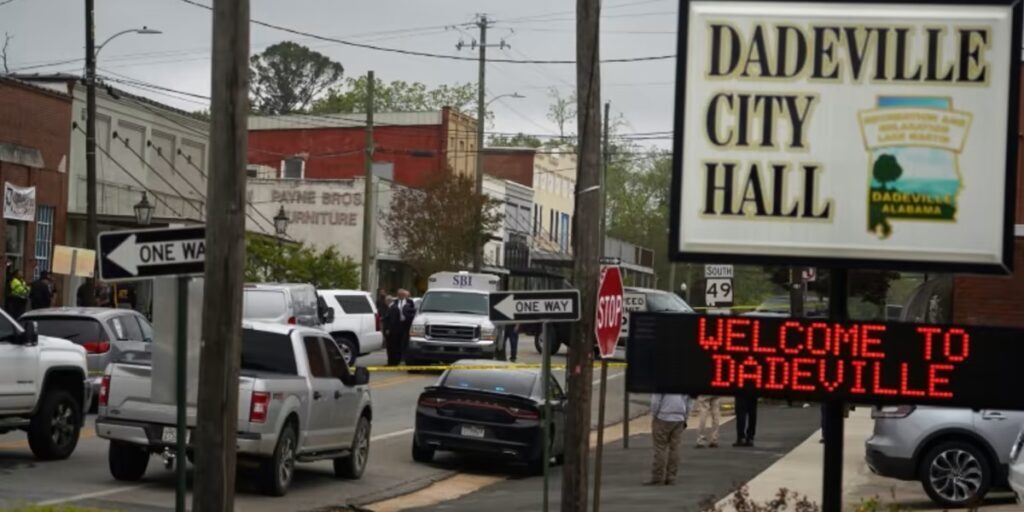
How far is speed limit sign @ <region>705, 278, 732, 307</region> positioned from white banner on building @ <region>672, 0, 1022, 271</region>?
79.2ft

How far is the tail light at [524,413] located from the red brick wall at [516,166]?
68.0 m

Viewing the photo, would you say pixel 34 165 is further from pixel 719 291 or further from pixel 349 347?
pixel 719 291

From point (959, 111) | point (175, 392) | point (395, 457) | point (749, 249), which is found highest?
point (959, 111)

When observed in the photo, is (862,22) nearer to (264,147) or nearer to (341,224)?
Result: (341,224)

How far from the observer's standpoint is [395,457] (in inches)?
991

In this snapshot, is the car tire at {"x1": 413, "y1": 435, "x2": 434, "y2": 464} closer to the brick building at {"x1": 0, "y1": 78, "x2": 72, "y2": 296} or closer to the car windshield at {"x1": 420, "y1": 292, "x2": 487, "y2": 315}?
the car windshield at {"x1": 420, "y1": 292, "x2": 487, "y2": 315}

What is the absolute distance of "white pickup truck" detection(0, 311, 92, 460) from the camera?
19.4m

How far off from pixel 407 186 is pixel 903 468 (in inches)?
2008

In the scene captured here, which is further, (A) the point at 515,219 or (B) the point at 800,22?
(A) the point at 515,219

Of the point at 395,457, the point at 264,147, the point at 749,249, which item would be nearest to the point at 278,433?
the point at 395,457

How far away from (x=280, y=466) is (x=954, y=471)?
7.55m

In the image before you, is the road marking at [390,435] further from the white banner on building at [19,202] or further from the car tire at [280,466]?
the white banner on building at [19,202]

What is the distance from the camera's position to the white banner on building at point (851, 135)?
10938 mm

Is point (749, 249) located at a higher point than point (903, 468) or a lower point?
higher
